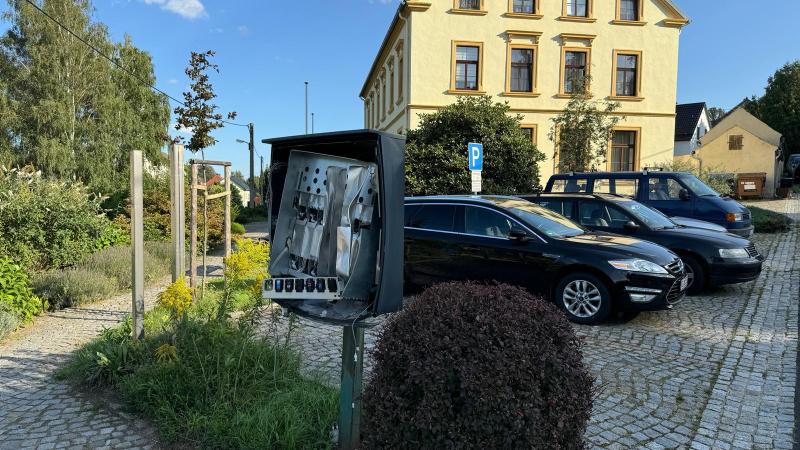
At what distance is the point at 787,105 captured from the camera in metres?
50.3

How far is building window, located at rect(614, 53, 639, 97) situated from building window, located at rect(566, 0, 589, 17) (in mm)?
2614

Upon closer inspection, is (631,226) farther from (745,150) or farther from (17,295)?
(745,150)

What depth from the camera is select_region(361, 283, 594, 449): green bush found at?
2.19m

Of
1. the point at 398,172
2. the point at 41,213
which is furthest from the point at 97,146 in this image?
the point at 398,172

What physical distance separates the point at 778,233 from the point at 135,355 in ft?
58.5

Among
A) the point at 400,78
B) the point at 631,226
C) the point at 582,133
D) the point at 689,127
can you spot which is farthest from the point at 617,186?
the point at 689,127

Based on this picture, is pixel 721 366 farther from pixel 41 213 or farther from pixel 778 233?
pixel 778 233

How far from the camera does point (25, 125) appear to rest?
84.6 feet

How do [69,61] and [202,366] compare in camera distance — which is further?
[69,61]

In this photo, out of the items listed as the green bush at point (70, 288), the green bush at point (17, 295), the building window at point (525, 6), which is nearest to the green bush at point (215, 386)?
the green bush at point (17, 295)

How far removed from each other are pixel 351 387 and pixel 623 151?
2564 centimetres

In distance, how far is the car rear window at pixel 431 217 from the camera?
7.35 metres

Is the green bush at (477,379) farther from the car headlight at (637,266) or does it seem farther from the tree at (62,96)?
the tree at (62,96)

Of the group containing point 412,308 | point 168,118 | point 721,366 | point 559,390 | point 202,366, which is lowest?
point 721,366
